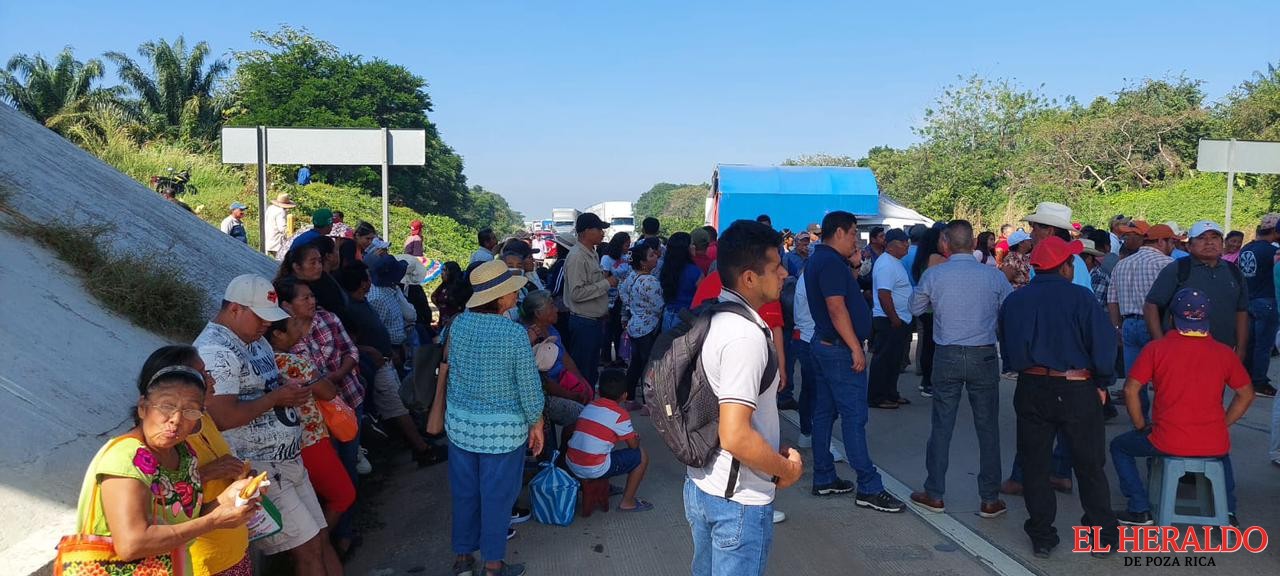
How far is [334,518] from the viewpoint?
14.6 feet

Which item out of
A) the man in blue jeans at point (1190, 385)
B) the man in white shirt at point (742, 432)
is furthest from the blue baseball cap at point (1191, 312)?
the man in white shirt at point (742, 432)

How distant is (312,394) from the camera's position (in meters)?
4.07

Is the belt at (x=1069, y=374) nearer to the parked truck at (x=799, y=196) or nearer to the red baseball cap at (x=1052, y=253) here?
the red baseball cap at (x=1052, y=253)

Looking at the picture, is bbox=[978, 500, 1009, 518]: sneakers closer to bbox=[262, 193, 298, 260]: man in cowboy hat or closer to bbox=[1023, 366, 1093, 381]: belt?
bbox=[1023, 366, 1093, 381]: belt

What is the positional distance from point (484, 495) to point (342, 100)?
4552 cm

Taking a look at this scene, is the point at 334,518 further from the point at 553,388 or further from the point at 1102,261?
the point at 1102,261

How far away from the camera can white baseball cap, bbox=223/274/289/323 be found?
3.62 meters

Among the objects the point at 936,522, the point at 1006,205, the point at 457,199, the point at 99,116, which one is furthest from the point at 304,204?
the point at 457,199

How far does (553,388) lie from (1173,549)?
3632 mm

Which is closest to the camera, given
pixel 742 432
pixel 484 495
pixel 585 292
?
pixel 742 432

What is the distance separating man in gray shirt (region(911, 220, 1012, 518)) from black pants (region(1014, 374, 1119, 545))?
38 centimetres

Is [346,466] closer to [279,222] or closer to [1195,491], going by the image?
[1195,491]

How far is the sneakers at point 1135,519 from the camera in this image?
4.86 m

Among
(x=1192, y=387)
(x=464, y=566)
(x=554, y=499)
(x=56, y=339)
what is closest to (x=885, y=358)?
(x=1192, y=387)
